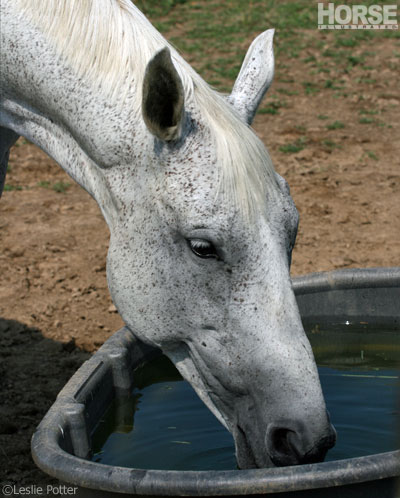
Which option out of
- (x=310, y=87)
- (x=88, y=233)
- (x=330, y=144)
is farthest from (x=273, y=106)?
(x=88, y=233)

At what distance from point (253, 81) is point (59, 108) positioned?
0.58 meters

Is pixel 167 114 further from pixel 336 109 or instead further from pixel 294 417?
pixel 336 109

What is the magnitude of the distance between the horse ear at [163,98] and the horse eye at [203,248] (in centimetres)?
27

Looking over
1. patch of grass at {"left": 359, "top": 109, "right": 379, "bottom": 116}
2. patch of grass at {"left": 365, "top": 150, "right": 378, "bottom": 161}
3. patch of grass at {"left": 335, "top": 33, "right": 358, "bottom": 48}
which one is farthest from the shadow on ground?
patch of grass at {"left": 335, "top": 33, "right": 358, "bottom": 48}

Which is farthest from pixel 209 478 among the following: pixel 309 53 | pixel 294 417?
pixel 309 53

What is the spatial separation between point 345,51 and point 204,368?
22.6 ft

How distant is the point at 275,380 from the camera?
6.38 feet

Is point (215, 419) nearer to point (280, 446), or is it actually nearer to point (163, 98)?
point (280, 446)

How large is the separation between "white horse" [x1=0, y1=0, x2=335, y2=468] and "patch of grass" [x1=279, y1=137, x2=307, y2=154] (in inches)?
150

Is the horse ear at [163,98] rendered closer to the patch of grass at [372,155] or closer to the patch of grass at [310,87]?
the patch of grass at [372,155]

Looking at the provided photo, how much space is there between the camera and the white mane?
198 centimetres

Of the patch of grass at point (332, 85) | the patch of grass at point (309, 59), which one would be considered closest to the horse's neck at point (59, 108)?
the patch of grass at point (332, 85)

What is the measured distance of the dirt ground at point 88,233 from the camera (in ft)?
12.0

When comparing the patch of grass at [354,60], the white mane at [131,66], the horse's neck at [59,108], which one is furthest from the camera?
the patch of grass at [354,60]
